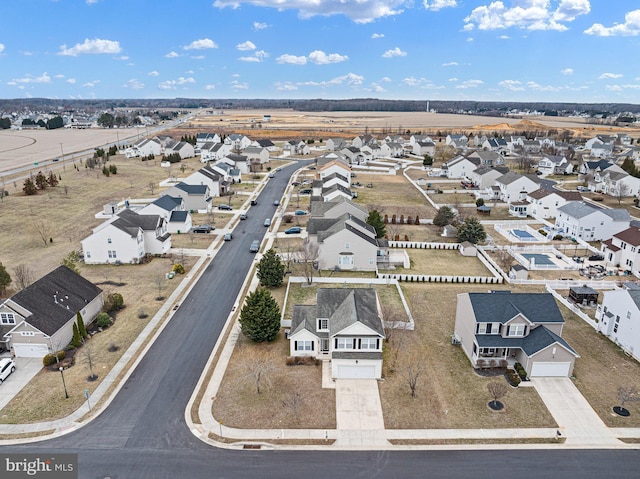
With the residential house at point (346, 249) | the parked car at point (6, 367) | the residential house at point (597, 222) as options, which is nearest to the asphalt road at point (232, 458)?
the parked car at point (6, 367)

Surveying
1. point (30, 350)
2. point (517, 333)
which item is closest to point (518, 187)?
point (517, 333)

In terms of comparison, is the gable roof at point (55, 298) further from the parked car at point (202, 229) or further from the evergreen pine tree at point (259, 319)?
the parked car at point (202, 229)

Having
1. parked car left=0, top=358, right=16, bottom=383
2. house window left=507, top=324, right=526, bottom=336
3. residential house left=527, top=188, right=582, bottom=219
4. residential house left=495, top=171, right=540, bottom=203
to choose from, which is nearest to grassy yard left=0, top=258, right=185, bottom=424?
parked car left=0, top=358, right=16, bottom=383

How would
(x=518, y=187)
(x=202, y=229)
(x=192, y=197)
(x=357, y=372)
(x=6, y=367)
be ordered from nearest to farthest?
(x=6, y=367) < (x=357, y=372) < (x=202, y=229) < (x=192, y=197) < (x=518, y=187)

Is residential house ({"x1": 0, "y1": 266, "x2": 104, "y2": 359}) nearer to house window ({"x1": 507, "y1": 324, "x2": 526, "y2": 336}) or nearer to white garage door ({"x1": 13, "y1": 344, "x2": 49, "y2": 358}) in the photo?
white garage door ({"x1": 13, "y1": 344, "x2": 49, "y2": 358})

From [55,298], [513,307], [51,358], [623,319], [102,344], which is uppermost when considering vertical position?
[513,307]

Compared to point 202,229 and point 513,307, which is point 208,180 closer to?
point 202,229
